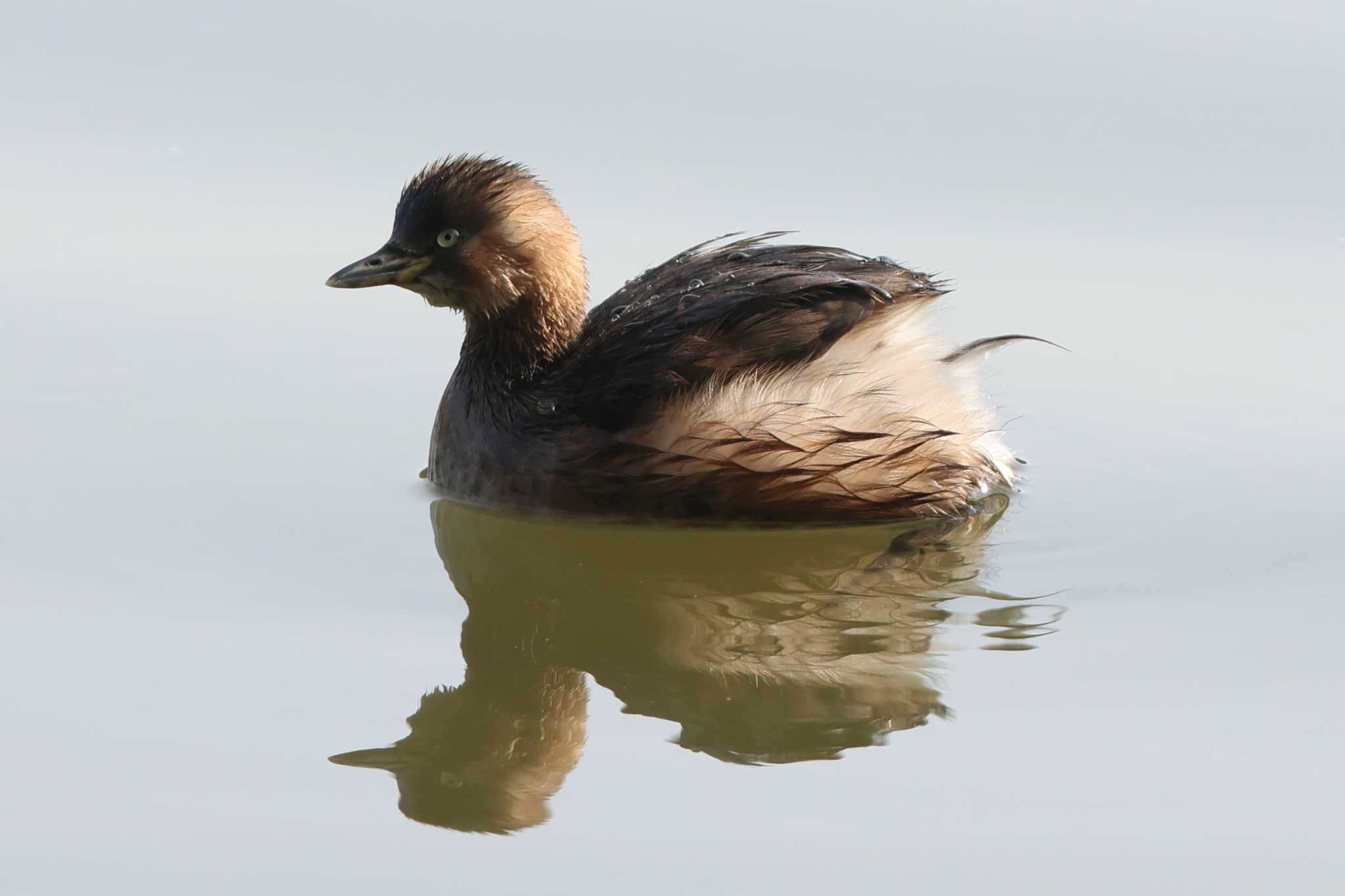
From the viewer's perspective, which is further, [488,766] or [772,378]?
[772,378]

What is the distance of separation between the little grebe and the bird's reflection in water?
0.45ft

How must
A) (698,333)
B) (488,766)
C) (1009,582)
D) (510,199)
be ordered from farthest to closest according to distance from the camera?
(510,199) → (698,333) → (1009,582) → (488,766)

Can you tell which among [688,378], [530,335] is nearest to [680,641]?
[688,378]

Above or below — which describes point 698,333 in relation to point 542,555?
above

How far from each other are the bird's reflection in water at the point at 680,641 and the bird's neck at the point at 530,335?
500mm

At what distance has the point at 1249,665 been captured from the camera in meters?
5.16

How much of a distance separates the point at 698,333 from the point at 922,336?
74 cm

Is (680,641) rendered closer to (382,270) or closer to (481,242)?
(481,242)

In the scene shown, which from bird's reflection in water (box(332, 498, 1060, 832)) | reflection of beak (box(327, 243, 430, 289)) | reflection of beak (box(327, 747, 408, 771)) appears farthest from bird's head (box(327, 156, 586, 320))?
reflection of beak (box(327, 747, 408, 771))

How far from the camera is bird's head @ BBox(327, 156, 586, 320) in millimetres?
6637

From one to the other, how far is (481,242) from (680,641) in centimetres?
183

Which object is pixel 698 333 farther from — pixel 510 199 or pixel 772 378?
pixel 510 199

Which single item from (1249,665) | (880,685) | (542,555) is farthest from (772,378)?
(1249,665)

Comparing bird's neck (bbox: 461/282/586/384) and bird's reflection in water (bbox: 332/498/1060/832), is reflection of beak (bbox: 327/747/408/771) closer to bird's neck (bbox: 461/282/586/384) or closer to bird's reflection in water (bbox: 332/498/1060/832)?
bird's reflection in water (bbox: 332/498/1060/832)
